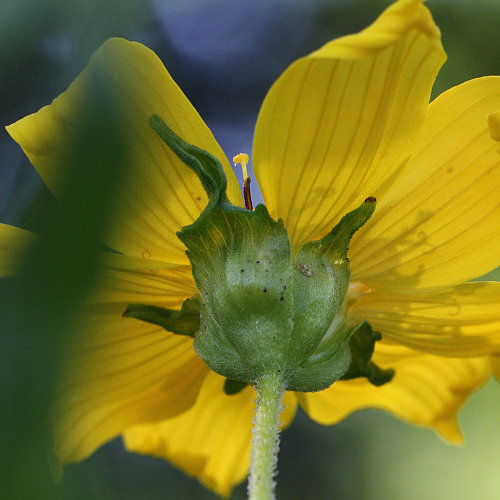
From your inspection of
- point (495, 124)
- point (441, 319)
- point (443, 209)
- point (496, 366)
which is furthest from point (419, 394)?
point (495, 124)

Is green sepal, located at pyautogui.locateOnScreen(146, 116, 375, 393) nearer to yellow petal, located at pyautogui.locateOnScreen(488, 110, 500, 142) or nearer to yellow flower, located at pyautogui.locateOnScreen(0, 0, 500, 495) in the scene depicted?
yellow flower, located at pyautogui.locateOnScreen(0, 0, 500, 495)

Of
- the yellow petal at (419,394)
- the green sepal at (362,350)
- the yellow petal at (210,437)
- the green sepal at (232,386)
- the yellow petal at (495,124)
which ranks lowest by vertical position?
the yellow petal at (210,437)

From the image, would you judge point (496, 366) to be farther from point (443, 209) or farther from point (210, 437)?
point (210, 437)

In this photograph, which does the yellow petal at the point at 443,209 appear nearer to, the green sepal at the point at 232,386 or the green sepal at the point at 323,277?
the green sepal at the point at 323,277

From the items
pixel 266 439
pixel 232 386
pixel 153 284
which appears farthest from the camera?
pixel 232 386

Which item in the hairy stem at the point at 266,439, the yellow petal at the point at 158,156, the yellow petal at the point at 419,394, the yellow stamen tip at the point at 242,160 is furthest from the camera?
the yellow petal at the point at 419,394

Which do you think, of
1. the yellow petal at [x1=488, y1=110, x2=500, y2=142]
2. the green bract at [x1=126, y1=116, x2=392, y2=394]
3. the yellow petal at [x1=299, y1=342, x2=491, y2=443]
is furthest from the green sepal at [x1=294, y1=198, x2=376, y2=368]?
the yellow petal at [x1=299, y1=342, x2=491, y2=443]

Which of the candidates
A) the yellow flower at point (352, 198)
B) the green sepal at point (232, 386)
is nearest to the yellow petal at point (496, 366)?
the yellow flower at point (352, 198)
